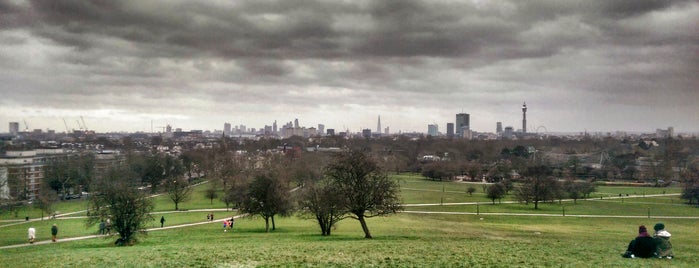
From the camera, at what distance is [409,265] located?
1902 cm

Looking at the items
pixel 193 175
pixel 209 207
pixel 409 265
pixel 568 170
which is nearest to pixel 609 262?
pixel 409 265

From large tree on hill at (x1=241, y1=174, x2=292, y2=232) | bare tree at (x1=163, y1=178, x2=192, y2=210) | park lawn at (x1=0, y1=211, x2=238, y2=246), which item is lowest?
park lawn at (x1=0, y1=211, x2=238, y2=246)

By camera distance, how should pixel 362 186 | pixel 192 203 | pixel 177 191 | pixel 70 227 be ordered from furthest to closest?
→ 1. pixel 192 203
2. pixel 177 191
3. pixel 70 227
4. pixel 362 186

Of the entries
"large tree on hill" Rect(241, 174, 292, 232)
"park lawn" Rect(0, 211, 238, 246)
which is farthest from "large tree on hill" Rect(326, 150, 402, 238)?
"park lawn" Rect(0, 211, 238, 246)

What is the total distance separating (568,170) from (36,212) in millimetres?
118518

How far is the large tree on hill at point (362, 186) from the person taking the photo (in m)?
35.2

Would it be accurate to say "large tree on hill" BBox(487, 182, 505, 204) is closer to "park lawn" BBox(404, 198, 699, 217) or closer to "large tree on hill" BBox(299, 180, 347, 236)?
"park lawn" BBox(404, 198, 699, 217)

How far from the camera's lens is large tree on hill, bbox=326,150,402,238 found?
3525cm

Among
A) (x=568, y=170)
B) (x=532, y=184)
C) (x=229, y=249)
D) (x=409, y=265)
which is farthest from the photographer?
(x=568, y=170)

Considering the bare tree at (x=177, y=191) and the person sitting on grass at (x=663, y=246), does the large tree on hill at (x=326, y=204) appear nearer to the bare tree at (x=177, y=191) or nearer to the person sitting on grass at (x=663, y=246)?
the person sitting on grass at (x=663, y=246)

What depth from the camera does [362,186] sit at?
3541cm

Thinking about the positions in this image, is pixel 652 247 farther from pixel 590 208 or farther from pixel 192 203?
pixel 192 203

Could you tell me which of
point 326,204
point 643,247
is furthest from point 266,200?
point 643,247

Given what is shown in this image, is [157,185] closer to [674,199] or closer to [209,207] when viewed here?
[209,207]
